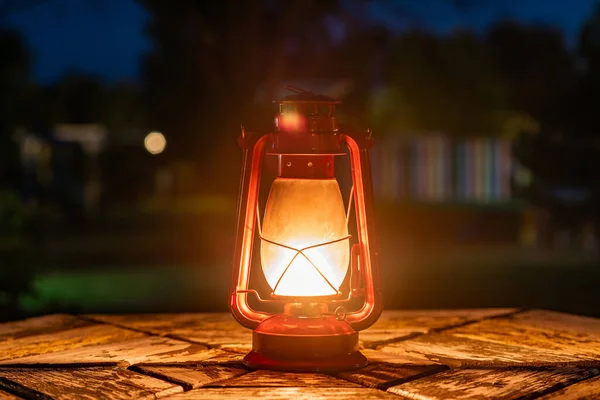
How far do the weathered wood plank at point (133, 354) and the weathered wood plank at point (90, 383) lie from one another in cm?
9

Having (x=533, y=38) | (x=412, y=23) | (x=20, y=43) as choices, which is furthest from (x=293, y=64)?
(x=533, y=38)

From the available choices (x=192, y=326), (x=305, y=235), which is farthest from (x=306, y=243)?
(x=192, y=326)

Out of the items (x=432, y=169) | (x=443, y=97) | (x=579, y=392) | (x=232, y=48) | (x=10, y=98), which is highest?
(x=443, y=97)

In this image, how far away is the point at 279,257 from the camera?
218cm

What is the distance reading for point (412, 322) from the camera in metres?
2.87

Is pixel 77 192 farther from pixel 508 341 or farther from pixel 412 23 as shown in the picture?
pixel 508 341

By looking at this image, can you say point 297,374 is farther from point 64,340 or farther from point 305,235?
point 64,340

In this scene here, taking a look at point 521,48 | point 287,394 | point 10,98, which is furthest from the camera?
point 521,48

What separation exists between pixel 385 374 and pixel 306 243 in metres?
0.34

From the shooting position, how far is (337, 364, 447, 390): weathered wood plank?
2006 mm

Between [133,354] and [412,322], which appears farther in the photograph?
[412,322]

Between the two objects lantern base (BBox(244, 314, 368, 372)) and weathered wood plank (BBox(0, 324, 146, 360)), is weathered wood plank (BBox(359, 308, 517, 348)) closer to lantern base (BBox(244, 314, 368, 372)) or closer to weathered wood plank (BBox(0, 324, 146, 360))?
lantern base (BBox(244, 314, 368, 372))

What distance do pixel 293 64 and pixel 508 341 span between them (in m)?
10.4

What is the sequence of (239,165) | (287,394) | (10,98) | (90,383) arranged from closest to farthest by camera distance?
(287,394), (90,383), (239,165), (10,98)
